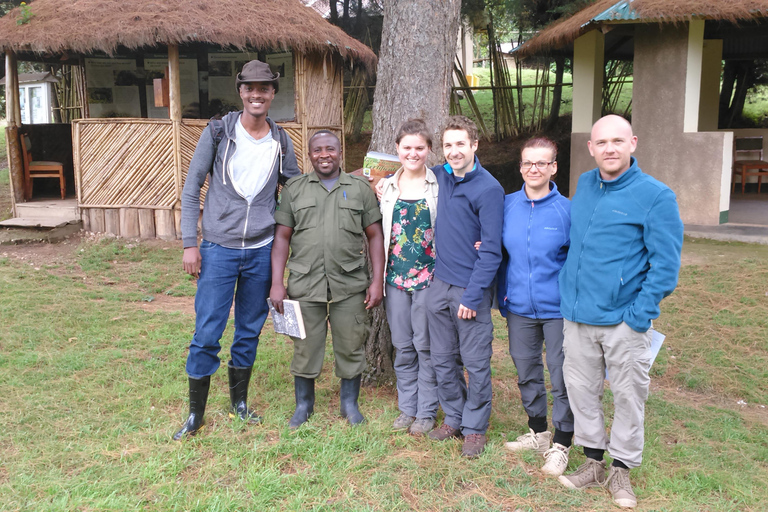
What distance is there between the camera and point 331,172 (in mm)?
3555

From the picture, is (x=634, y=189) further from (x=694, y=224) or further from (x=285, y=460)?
(x=694, y=224)

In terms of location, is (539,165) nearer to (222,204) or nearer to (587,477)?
(587,477)

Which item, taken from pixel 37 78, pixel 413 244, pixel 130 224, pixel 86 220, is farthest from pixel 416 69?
pixel 37 78

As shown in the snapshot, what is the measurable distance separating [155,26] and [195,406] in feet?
23.3

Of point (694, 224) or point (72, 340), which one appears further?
point (694, 224)

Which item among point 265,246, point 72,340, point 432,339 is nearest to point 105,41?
point 72,340

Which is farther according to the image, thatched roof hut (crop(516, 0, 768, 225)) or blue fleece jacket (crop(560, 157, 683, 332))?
thatched roof hut (crop(516, 0, 768, 225))

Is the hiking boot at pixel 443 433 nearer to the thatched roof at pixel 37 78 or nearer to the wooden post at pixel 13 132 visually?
the wooden post at pixel 13 132

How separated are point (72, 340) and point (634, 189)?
462cm

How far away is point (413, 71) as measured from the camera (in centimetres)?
425

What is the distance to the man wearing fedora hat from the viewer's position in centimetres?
349

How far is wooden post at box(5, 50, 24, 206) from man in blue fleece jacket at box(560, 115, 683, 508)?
9975mm

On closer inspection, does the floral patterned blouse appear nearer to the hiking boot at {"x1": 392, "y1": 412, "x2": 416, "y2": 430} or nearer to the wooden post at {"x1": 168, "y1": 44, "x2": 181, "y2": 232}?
the hiking boot at {"x1": 392, "y1": 412, "x2": 416, "y2": 430}

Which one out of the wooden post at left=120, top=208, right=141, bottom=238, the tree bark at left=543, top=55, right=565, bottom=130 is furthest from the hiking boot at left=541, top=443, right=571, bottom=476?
the tree bark at left=543, top=55, right=565, bottom=130
